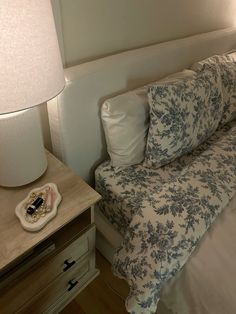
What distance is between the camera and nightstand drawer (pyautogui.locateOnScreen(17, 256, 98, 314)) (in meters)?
0.88

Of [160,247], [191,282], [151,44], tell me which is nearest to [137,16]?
[151,44]

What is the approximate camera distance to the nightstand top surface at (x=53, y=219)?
0.69 m

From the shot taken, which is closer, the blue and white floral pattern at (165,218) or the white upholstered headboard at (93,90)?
the blue and white floral pattern at (165,218)

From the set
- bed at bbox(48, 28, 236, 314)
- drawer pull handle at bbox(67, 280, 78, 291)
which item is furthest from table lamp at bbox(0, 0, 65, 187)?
drawer pull handle at bbox(67, 280, 78, 291)

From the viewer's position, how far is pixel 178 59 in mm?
1292

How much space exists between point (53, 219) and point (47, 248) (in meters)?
0.14

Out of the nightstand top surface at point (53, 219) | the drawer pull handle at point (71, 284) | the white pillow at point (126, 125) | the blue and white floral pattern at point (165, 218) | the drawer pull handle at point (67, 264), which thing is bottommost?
the drawer pull handle at point (71, 284)

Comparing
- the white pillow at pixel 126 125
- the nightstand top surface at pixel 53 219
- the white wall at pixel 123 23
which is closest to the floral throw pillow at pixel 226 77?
the white wall at pixel 123 23

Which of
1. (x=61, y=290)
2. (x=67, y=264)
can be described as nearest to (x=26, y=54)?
(x=67, y=264)

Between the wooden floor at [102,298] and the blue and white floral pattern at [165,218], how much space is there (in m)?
0.38

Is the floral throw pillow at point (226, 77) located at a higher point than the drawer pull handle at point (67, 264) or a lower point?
Answer: higher

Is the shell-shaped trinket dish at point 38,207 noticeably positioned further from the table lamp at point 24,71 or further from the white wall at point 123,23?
the white wall at point 123,23

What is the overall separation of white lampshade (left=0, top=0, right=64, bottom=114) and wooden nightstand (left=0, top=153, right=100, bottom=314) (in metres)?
0.35

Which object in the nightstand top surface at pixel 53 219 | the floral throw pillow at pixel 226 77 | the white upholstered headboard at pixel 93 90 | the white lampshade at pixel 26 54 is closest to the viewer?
the white lampshade at pixel 26 54
